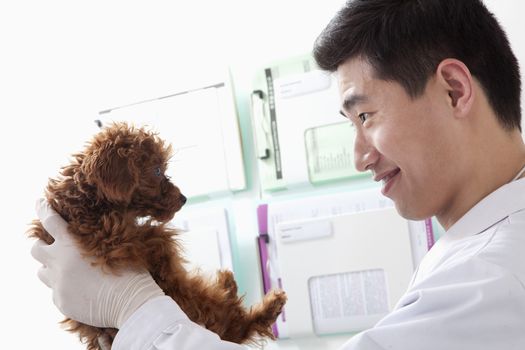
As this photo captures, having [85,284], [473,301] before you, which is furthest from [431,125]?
[85,284]

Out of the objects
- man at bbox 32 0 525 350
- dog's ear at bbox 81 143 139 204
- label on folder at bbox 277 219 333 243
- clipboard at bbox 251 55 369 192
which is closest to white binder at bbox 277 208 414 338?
label on folder at bbox 277 219 333 243

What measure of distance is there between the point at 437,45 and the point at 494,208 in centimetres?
25

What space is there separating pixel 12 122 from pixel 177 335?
4.95 feet

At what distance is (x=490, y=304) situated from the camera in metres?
0.70

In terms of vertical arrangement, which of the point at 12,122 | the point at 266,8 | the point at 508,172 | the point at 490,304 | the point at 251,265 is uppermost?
the point at 266,8

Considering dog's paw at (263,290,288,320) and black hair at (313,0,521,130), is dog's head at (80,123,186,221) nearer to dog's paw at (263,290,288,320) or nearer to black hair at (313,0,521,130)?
dog's paw at (263,290,288,320)

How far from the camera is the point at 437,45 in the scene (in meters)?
0.86

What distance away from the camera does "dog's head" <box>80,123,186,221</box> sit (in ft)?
3.34

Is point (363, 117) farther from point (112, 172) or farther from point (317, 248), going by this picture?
point (317, 248)

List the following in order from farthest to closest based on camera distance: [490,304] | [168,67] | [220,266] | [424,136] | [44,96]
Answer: [44,96] → [168,67] → [220,266] → [424,136] → [490,304]

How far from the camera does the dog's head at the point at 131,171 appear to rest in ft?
3.34

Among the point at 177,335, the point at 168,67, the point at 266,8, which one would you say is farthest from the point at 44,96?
the point at 177,335

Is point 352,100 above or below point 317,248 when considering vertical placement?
above

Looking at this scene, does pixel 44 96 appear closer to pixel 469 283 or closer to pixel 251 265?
pixel 251 265
